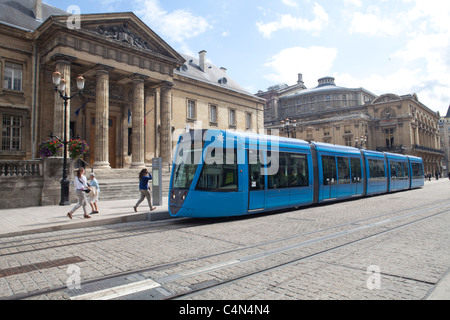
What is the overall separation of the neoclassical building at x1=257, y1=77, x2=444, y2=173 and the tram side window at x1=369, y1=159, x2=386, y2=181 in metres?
33.7

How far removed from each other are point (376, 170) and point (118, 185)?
49.5 feet

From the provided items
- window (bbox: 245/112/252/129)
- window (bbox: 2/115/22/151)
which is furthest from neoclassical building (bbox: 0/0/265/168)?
window (bbox: 245/112/252/129)

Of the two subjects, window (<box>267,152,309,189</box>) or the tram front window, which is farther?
window (<box>267,152,309,189</box>)

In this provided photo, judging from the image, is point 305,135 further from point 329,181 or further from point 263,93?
point 329,181

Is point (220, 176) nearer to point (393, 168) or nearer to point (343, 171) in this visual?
point (343, 171)

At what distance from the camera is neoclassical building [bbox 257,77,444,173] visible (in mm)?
60906

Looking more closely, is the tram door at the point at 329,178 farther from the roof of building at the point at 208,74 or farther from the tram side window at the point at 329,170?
the roof of building at the point at 208,74

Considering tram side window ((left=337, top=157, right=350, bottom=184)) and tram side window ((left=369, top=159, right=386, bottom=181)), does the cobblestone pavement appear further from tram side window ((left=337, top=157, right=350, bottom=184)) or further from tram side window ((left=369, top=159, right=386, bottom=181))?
tram side window ((left=369, top=159, right=386, bottom=181))

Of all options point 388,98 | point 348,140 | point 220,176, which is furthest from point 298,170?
point 388,98

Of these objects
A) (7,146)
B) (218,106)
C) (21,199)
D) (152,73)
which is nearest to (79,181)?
(21,199)

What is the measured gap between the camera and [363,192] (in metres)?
17.0

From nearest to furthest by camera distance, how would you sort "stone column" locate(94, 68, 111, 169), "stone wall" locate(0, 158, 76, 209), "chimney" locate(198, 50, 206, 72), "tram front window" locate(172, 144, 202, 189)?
1. "tram front window" locate(172, 144, 202, 189)
2. "stone wall" locate(0, 158, 76, 209)
3. "stone column" locate(94, 68, 111, 169)
4. "chimney" locate(198, 50, 206, 72)

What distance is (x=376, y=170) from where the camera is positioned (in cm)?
1847
